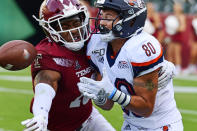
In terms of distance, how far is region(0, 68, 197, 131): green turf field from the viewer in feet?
17.5

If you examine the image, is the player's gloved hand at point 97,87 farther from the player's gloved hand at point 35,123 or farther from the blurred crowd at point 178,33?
the blurred crowd at point 178,33

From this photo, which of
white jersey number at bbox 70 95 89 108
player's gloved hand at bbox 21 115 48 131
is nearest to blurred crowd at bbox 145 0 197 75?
white jersey number at bbox 70 95 89 108

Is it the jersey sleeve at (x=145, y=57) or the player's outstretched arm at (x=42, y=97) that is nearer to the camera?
the player's outstretched arm at (x=42, y=97)

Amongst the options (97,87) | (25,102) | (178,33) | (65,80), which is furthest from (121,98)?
(178,33)

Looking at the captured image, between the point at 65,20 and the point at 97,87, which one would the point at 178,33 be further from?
the point at 97,87

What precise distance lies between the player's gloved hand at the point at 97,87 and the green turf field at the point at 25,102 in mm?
2520

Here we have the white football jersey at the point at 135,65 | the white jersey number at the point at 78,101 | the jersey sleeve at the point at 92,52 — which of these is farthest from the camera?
the white jersey number at the point at 78,101

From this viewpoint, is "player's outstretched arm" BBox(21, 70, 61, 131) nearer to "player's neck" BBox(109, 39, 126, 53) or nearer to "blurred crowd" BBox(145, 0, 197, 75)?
"player's neck" BBox(109, 39, 126, 53)

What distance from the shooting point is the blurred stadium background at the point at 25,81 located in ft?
18.3

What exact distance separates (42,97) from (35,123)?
8.6 inches

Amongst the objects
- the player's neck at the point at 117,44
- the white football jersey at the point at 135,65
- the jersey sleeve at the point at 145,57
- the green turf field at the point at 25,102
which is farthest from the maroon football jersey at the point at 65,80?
the green turf field at the point at 25,102

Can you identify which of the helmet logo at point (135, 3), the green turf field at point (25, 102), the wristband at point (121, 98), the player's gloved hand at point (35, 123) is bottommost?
the green turf field at point (25, 102)

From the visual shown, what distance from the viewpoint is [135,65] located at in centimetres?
264

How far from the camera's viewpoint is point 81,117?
3162 mm
